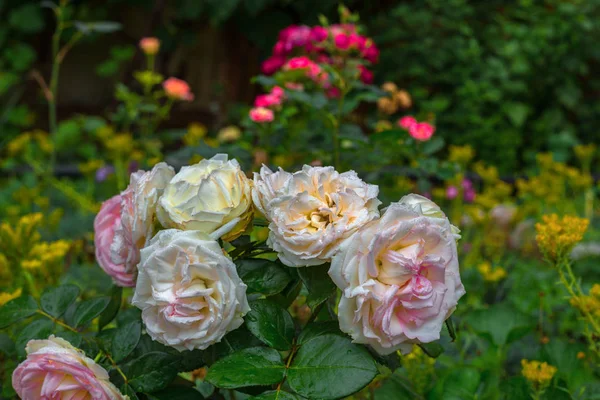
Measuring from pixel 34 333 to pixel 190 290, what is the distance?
309 millimetres

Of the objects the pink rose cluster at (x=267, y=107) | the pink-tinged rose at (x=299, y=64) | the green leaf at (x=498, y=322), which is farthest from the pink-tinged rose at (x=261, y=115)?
the green leaf at (x=498, y=322)

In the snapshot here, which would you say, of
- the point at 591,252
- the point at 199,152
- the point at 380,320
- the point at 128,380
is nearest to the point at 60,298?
the point at 128,380

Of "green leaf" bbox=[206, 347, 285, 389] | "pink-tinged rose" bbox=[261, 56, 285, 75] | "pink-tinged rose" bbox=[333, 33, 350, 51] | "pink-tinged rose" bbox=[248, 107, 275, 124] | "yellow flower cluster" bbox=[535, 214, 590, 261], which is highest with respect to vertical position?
"green leaf" bbox=[206, 347, 285, 389]

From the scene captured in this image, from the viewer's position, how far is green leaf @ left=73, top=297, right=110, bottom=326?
892 mm

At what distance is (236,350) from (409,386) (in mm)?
397

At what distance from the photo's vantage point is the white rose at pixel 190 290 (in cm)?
69

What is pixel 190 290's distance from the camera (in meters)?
0.69

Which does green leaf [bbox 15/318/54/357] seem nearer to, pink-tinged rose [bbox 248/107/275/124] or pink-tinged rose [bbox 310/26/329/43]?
pink-tinged rose [bbox 248/107/275/124]

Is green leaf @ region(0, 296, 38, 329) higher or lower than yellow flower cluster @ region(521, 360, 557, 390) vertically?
higher

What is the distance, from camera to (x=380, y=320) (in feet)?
2.22

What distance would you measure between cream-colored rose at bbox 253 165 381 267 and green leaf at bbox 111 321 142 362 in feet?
0.69

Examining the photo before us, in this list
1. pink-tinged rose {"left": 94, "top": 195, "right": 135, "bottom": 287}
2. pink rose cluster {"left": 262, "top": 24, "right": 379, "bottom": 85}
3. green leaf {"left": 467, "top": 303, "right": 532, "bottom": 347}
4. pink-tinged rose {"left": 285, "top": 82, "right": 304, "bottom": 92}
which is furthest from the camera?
pink-tinged rose {"left": 285, "top": 82, "right": 304, "bottom": 92}

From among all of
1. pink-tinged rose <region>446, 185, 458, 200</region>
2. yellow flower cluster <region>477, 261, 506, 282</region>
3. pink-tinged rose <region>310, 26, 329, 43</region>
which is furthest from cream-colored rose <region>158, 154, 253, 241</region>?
pink-tinged rose <region>446, 185, 458, 200</region>

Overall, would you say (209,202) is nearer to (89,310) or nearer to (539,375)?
(89,310)
